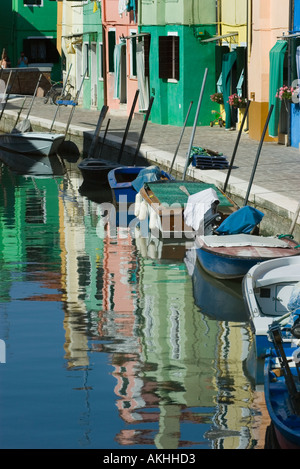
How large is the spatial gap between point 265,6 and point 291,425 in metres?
16.7

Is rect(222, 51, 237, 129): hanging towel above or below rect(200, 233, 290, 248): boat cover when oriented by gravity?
above

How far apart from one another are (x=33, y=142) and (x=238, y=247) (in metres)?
15.1

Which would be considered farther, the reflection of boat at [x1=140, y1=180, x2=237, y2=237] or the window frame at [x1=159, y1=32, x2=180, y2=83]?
the window frame at [x1=159, y1=32, x2=180, y2=83]

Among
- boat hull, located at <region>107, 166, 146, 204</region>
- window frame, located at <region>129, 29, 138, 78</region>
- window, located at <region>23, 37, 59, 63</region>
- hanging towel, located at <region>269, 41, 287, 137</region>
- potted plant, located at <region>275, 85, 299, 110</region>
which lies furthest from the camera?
window, located at <region>23, 37, 59, 63</region>

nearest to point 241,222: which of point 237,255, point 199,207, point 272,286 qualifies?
point 237,255

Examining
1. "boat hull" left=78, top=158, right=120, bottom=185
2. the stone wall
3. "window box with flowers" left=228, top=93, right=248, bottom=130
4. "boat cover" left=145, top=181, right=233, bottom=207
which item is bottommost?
"boat hull" left=78, top=158, right=120, bottom=185

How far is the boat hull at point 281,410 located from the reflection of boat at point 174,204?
6996 millimetres

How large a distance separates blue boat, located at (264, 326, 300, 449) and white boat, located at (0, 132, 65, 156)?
734 inches

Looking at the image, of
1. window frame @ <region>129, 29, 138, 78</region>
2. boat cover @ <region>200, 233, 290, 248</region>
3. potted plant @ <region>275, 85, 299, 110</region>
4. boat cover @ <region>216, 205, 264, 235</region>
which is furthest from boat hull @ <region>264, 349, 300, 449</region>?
window frame @ <region>129, 29, 138, 78</region>

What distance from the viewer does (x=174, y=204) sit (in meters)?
16.8

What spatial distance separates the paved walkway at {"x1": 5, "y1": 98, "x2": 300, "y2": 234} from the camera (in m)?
16.8

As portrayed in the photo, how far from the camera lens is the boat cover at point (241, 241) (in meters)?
13.9

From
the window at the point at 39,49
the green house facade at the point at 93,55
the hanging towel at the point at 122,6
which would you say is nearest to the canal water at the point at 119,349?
the hanging towel at the point at 122,6

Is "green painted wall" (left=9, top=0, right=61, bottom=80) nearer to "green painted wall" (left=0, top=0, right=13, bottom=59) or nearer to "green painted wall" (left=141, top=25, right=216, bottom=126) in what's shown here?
"green painted wall" (left=0, top=0, right=13, bottom=59)
